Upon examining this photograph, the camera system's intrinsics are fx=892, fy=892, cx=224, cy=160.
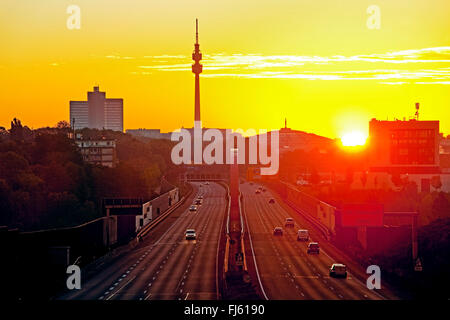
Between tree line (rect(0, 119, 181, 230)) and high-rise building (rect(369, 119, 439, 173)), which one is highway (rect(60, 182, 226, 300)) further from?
high-rise building (rect(369, 119, 439, 173))

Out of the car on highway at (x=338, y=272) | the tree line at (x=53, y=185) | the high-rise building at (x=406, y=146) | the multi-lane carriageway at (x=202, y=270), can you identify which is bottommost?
the multi-lane carriageway at (x=202, y=270)

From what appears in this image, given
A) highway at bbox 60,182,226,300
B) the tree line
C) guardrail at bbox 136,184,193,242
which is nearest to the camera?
highway at bbox 60,182,226,300

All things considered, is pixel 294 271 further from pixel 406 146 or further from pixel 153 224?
pixel 406 146

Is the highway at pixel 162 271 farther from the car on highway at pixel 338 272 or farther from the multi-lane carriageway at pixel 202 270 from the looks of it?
the car on highway at pixel 338 272

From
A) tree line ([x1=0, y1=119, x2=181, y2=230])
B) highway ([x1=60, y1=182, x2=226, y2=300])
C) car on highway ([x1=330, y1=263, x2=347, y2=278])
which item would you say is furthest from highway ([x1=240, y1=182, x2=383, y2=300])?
tree line ([x1=0, y1=119, x2=181, y2=230])

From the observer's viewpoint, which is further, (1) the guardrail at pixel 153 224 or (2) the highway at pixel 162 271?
(1) the guardrail at pixel 153 224

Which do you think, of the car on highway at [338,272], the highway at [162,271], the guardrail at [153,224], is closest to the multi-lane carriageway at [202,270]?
the highway at [162,271]
